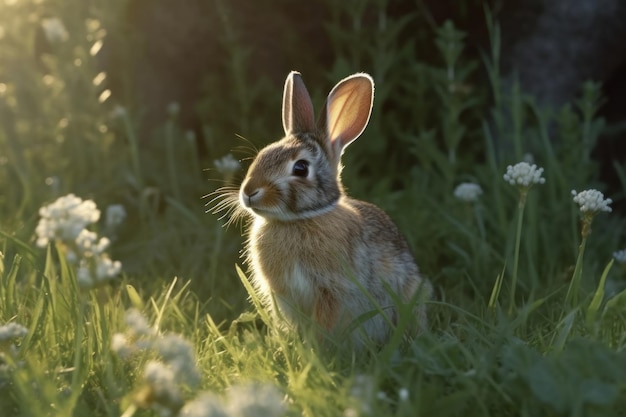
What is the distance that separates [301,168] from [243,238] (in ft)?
5.54

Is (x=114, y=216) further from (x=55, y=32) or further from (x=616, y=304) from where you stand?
(x=616, y=304)

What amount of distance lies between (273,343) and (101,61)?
4.07m

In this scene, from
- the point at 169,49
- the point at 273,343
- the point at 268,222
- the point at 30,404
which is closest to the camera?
the point at 30,404

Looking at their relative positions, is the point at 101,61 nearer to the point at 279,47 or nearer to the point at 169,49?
the point at 169,49

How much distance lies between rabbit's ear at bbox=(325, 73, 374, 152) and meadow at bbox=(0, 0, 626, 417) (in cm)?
74

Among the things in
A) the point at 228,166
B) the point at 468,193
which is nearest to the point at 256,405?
the point at 468,193

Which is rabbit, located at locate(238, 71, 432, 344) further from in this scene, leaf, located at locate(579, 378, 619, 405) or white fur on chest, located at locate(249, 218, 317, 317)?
leaf, located at locate(579, 378, 619, 405)

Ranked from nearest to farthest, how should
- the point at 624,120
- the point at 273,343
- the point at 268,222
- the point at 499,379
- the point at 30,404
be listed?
the point at 30,404
the point at 499,379
the point at 273,343
the point at 268,222
the point at 624,120

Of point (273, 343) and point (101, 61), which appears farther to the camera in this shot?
point (101, 61)

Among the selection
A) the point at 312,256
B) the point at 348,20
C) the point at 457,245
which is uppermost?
the point at 348,20

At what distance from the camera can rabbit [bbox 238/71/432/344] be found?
3.69 meters

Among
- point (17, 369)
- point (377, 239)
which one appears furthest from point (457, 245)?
point (17, 369)

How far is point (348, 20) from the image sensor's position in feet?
22.2

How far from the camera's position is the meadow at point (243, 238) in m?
2.68
